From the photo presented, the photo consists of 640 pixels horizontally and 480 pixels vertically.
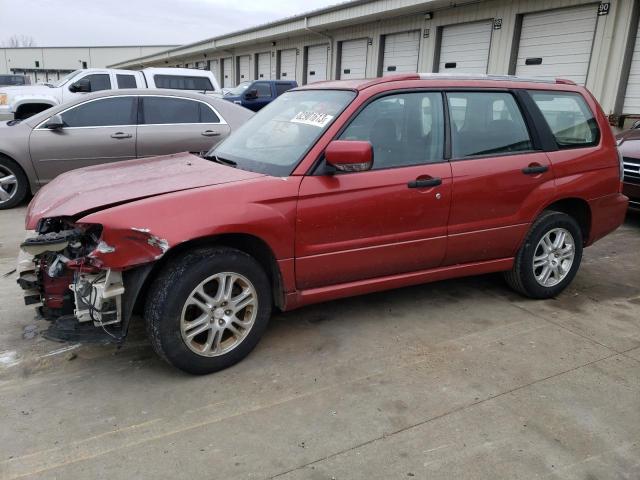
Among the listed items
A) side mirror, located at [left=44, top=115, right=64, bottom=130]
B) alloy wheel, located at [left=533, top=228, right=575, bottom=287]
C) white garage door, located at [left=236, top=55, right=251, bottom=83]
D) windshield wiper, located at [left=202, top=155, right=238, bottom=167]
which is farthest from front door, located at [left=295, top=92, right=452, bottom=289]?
white garage door, located at [left=236, top=55, right=251, bottom=83]

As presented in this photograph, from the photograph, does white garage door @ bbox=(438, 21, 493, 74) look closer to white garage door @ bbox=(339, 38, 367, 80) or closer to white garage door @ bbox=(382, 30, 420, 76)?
white garage door @ bbox=(382, 30, 420, 76)

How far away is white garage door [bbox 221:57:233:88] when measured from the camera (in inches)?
1240

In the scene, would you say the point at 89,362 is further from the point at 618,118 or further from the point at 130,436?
the point at 618,118

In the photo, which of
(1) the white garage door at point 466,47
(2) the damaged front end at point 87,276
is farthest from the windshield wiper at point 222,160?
(1) the white garage door at point 466,47

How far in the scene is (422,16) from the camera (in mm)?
15664

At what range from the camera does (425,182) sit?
3566 millimetres

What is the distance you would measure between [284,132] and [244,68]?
27620 mm

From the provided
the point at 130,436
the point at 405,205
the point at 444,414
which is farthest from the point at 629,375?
the point at 130,436

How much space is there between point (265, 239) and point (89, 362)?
136 cm

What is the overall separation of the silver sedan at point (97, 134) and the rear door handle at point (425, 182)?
15.5 ft

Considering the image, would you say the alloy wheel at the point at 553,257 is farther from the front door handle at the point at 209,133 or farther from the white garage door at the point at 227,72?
the white garage door at the point at 227,72

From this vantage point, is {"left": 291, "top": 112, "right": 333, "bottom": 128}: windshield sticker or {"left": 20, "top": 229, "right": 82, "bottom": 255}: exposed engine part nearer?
{"left": 20, "top": 229, "right": 82, "bottom": 255}: exposed engine part

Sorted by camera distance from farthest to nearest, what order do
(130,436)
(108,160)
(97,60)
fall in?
1. (97,60)
2. (108,160)
3. (130,436)

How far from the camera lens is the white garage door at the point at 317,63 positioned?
69.3 feet
